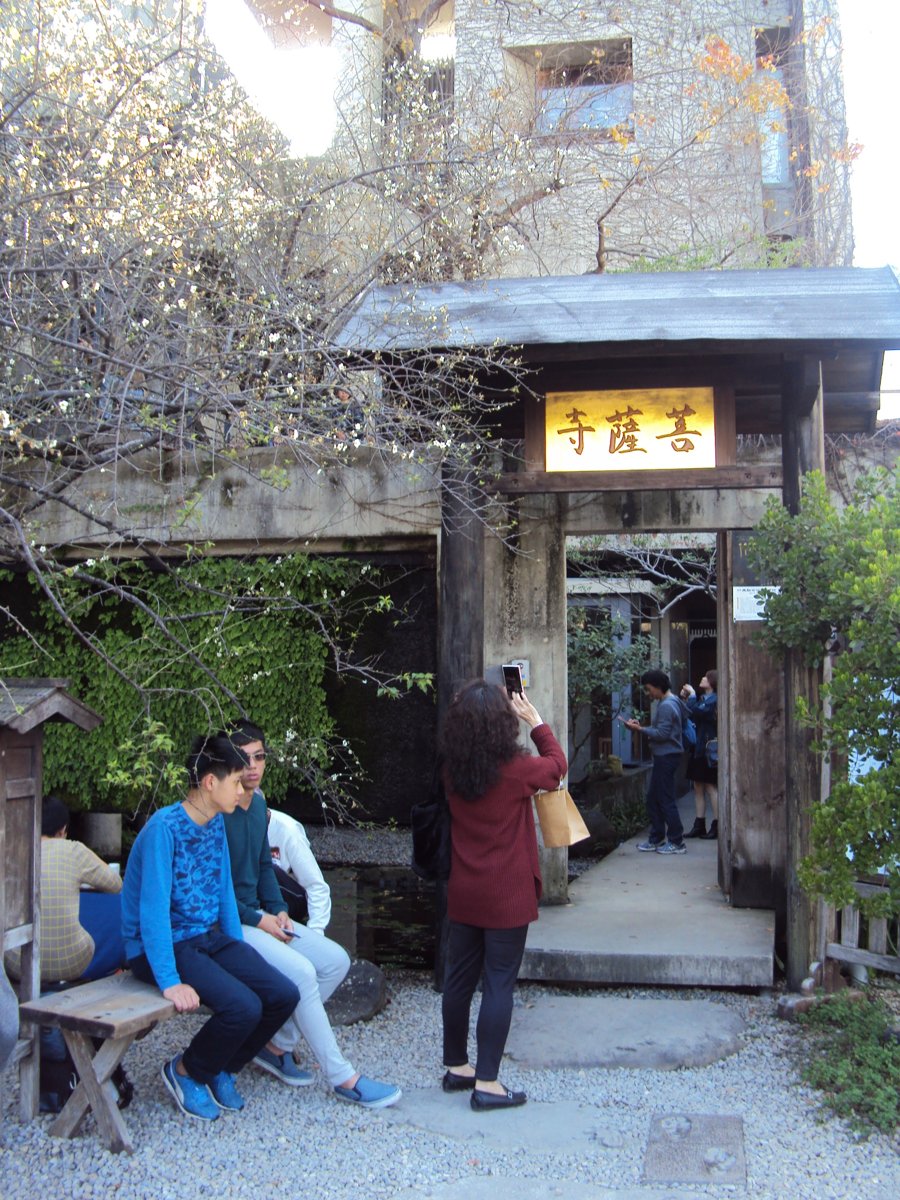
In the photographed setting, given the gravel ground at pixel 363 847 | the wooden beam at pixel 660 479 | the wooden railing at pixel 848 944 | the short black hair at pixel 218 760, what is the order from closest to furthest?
1. the short black hair at pixel 218 760
2. the wooden railing at pixel 848 944
3. the wooden beam at pixel 660 479
4. the gravel ground at pixel 363 847

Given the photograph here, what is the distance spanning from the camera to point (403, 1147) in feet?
13.7

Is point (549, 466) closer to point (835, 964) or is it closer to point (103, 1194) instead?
point (835, 964)

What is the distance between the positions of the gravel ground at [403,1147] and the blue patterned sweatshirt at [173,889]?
2.22 ft

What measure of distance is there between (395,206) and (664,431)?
5662 millimetres

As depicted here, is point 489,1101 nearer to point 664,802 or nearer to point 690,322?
point 690,322

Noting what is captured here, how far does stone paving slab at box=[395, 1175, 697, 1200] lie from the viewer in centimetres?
377

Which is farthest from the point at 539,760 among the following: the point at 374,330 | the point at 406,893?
the point at 406,893

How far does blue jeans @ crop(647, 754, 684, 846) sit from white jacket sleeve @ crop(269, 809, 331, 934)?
223 inches

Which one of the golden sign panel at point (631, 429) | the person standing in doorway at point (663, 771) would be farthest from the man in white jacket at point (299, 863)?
the person standing in doorway at point (663, 771)

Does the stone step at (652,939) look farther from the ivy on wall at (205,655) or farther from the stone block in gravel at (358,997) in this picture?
the ivy on wall at (205,655)

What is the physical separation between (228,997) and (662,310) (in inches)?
173

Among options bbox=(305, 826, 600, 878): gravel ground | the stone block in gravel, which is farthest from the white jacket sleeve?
bbox=(305, 826, 600, 878): gravel ground

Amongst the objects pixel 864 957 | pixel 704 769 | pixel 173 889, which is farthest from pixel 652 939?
pixel 704 769

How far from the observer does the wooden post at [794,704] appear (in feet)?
19.1
